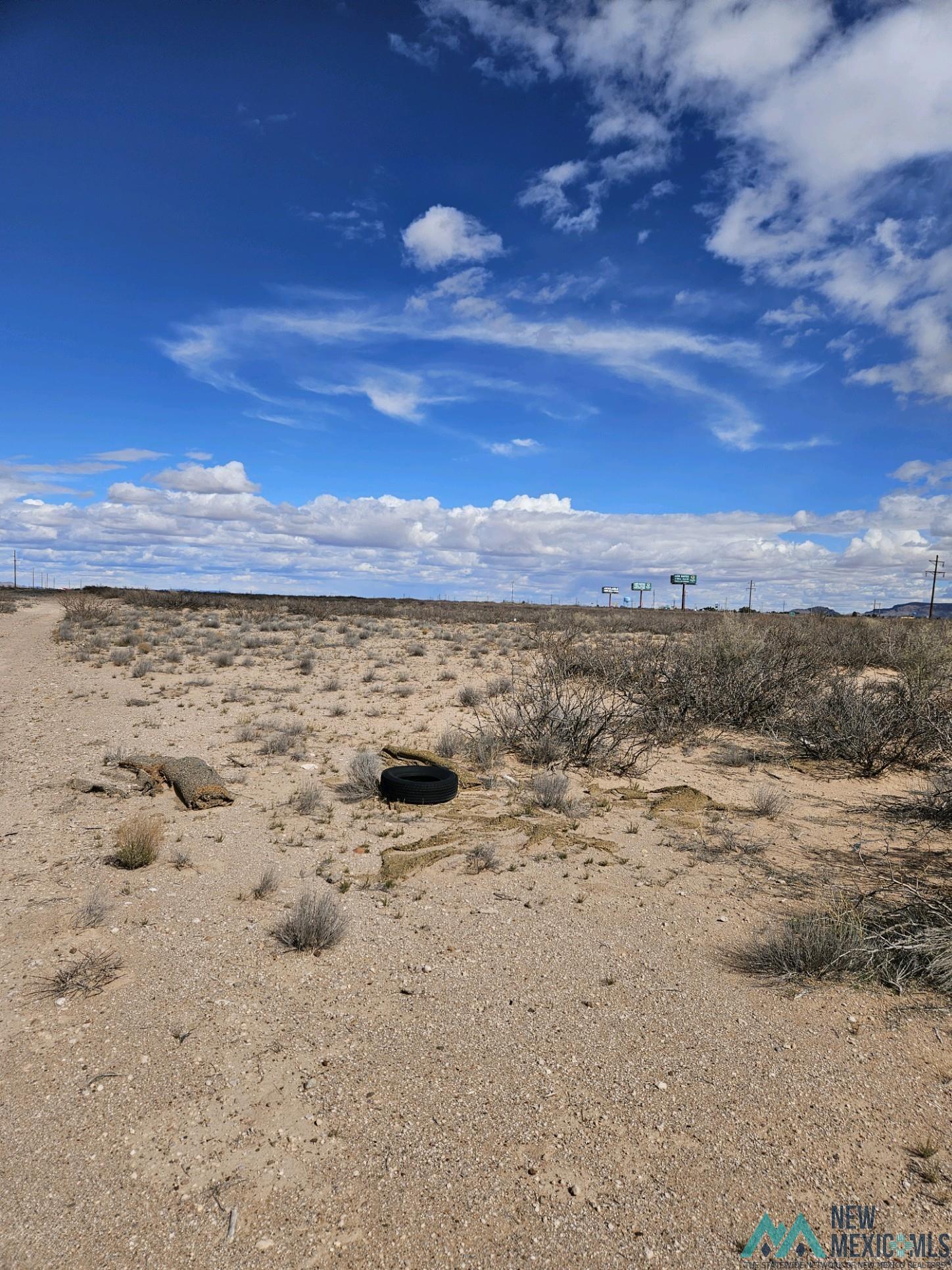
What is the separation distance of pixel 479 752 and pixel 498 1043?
223 inches

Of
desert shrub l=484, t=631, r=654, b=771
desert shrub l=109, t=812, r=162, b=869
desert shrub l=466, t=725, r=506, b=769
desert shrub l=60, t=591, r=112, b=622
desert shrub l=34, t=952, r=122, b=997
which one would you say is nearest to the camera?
desert shrub l=34, t=952, r=122, b=997

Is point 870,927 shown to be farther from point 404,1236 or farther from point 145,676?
point 145,676

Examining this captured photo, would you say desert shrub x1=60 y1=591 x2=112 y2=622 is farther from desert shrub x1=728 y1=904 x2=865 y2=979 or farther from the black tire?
desert shrub x1=728 y1=904 x2=865 y2=979

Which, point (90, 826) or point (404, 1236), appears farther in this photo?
point (90, 826)

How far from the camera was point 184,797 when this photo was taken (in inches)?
291

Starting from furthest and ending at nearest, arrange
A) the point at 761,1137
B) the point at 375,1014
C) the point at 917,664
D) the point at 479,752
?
the point at 917,664, the point at 479,752, the point at 375,1014, the point at 761,1137

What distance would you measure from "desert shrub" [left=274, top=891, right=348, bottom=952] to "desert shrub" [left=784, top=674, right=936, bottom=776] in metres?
7.67

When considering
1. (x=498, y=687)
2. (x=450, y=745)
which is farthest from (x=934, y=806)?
(x=498, y=687)

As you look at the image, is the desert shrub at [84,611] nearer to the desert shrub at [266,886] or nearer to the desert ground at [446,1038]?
the desert ground at [446,1038]

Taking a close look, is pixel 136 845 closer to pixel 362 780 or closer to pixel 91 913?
pixel 91 913

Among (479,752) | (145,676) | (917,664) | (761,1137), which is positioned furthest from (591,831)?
(145,676)

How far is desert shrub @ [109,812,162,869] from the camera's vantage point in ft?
18.7

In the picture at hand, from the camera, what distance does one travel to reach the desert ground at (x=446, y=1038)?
2.61 meters

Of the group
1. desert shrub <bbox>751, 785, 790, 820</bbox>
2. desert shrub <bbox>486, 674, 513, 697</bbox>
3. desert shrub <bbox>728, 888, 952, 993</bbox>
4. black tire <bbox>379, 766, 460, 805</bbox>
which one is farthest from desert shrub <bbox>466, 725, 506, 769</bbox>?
desert shrub <bbox>728, 888, 952, 993</bbox>
